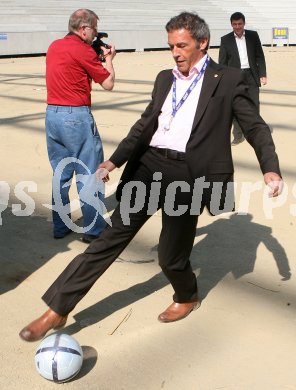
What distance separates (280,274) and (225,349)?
3.99 feet

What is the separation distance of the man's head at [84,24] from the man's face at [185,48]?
4.89 ft

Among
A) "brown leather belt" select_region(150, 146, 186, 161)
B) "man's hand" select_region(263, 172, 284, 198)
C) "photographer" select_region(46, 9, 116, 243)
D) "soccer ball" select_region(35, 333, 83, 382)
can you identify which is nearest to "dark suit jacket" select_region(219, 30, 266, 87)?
"photographer" select_region(46, 9, 116, 243)

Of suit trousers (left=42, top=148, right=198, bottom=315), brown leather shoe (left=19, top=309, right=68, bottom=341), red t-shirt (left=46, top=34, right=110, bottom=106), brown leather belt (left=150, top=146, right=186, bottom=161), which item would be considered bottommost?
brown leather shoe (left=19, top=309, right=68, bottom=341)

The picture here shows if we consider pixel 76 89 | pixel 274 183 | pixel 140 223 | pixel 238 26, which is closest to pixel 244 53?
pixel 238 26

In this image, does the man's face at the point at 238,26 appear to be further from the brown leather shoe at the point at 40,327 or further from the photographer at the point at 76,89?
the brown leather shoe at the point at 40,327

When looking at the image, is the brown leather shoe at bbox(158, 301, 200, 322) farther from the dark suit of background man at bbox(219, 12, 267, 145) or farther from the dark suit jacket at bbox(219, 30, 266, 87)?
the dark suit jacket at bbox(219, 30, 266, 87)

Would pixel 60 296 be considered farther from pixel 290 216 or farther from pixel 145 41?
pixel 145 41

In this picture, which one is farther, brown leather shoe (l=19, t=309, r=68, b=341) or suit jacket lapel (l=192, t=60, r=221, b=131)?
brown leather shoe (l=19, t=309, r=68, b=341)

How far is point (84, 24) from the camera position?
4730 millimetres

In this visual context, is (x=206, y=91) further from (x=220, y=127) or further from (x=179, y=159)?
(x=179, y=159)

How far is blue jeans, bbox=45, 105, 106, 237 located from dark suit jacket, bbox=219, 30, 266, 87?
4.38m

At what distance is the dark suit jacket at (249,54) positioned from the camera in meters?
8.92

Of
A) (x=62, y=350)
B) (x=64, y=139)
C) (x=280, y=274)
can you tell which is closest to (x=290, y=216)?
(x=280, y=274)

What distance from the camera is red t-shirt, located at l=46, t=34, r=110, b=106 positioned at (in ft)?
15.6
